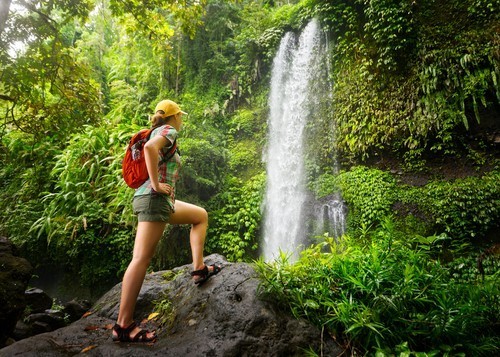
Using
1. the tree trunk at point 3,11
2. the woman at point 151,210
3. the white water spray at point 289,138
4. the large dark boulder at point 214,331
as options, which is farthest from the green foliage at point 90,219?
the woman at point 151,210

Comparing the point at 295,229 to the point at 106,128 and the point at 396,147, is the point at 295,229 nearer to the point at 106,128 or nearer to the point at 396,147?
the point at 396,147

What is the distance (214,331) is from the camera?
7.80 ft

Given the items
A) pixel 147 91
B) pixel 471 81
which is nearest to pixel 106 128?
pixel 147 91

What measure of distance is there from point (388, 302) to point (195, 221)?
1.93 metres

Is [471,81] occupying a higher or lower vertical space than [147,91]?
lower

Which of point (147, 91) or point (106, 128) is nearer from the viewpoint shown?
point (106, 128)

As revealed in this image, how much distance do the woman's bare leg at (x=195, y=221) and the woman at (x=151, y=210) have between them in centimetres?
1

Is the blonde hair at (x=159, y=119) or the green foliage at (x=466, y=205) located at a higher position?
the blonde hair at (x=159, y=119)

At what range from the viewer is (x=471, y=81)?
19.7ft

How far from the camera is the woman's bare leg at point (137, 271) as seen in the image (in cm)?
238

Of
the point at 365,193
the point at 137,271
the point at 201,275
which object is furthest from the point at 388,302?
the point at 365,193

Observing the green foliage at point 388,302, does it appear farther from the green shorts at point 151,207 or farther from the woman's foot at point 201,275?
the green shorts at point 151,207

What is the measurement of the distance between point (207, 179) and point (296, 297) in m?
5.11

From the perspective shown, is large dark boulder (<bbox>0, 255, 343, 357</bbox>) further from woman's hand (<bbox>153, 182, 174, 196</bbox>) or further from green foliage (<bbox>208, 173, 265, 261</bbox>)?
green foliage (<bbox>208, 173, 265, 261</bbox>)
